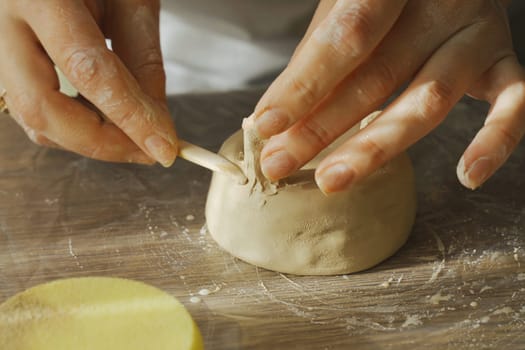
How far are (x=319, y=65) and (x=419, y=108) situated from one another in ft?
0.56

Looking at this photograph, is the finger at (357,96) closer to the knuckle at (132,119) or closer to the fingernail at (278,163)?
the fingernail at (278,163)

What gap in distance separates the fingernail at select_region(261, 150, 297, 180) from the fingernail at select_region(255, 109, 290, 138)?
4cm

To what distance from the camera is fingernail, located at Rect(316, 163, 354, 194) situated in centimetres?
94

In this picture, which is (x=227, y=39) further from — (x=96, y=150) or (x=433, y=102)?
(x=433, y=102)

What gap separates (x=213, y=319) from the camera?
3.40 ft

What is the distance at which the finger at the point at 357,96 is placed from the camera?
3.22 ft

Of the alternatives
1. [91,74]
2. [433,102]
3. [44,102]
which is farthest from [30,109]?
[433,102]

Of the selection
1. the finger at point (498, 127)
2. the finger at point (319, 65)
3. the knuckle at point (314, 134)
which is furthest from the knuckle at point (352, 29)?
the finger at point (498, 127)

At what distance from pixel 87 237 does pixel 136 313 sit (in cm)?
34

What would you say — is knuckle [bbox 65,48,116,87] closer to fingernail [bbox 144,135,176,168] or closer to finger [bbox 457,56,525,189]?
fingernail [bbox 144,135,176,168]

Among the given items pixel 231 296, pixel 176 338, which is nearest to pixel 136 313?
pixel 176 338

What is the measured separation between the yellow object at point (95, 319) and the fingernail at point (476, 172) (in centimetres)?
43

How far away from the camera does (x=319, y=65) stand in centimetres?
95

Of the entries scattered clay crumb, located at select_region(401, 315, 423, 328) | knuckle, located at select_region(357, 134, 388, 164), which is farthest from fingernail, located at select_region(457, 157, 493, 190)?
scattered clay crumb, located at select_region(401, 315, 423, 328)
